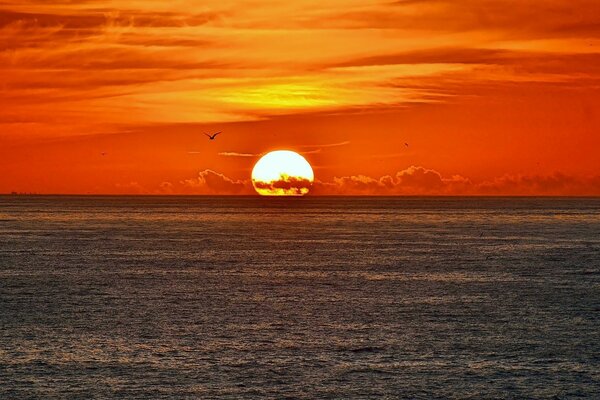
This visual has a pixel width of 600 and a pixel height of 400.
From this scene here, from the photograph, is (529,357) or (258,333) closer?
(529,357)

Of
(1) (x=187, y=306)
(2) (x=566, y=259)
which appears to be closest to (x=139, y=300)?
(1) (x=187, y=306)

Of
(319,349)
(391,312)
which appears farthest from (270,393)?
(391,312)

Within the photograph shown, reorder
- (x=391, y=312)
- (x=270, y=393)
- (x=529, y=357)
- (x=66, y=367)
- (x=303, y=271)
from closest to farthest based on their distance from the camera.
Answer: (x=270, y=393) < (x=66, y=367) < (x=529, y=357) < (x=391, y=312) < (x=303, y=271)

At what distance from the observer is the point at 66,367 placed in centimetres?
2373

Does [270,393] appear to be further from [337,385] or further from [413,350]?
[413,350]

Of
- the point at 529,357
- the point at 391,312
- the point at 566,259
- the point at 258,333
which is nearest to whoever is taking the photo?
the point at 529,357

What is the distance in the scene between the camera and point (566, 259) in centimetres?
6775

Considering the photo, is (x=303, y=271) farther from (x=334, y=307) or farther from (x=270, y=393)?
(x=270, y=393)

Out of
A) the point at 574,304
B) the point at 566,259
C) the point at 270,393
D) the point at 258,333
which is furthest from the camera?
the point at 566,259

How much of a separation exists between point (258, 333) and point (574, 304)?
52.8ft

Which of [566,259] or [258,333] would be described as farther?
[566,259]

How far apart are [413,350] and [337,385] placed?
206 inches

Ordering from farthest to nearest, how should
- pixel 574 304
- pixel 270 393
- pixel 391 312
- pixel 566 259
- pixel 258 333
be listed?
pixel 566 259 < pixel 574 304 < pixel 391 312 < pixel 258 333 < pixel 270 393

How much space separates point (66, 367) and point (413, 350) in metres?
10.0
